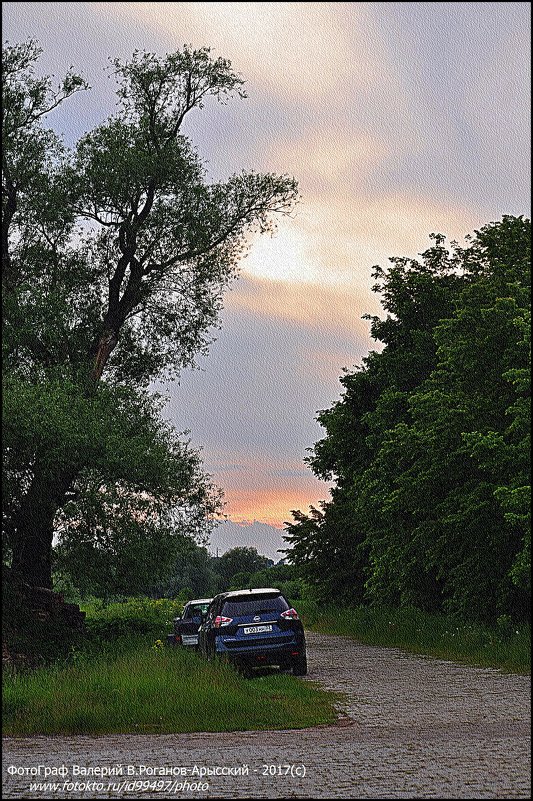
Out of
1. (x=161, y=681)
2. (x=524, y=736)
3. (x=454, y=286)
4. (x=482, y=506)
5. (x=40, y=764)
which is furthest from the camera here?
(x=454, y=286)

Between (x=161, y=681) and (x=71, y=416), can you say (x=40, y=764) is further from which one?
(x=71, y=416)

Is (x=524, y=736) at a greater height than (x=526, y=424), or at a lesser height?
lesser

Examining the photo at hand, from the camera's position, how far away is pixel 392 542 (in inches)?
1104

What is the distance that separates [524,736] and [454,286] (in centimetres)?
2798

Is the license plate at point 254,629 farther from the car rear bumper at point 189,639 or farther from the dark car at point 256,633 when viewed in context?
the car rear bumper at point 189,639

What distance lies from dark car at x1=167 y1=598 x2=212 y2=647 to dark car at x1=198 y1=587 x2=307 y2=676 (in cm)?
733

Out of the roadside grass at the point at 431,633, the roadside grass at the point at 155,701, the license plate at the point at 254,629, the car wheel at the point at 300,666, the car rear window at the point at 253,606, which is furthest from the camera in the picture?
the car wheel at the point at 300,666

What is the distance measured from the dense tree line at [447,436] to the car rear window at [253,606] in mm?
4061

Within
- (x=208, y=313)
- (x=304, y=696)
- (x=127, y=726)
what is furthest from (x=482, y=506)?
(x=208, y=313)

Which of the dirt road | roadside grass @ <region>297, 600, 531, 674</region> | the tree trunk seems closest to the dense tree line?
roadside grass @ <region>297, 600, 531, 674</region>

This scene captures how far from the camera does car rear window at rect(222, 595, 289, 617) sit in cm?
1921

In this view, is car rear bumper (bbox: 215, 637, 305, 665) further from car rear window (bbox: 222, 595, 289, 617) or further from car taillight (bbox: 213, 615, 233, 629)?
car rear window (bbox: 222, 595, 289, 617)

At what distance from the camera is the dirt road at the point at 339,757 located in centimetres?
827

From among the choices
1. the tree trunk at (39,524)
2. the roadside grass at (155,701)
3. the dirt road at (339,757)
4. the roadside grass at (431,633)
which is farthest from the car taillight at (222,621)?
the tree trunk at (39,524)
